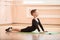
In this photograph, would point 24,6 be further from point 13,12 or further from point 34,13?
point 34,13

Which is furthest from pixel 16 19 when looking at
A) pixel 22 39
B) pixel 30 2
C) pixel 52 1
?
pixel 22 39

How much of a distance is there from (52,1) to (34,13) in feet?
6.69

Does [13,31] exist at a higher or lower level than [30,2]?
lower

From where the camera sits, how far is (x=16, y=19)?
17.0 feet

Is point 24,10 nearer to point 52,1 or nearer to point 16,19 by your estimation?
point 16,19

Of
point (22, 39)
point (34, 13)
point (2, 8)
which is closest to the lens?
point (22, 39)

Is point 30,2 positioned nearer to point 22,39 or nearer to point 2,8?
point 2,8

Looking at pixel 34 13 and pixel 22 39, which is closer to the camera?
pixel 22 39

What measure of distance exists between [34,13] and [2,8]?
1.99 metres

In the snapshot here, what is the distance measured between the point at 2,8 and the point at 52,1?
1.23 meters

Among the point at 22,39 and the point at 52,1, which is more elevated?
the point at 52,1

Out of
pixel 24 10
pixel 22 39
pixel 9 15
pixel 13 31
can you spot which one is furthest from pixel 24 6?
pixel 22 39

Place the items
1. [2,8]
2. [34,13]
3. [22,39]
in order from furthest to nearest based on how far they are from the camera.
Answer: [2,8] < [34,13] < [22,39]

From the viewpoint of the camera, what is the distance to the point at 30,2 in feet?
16.7
